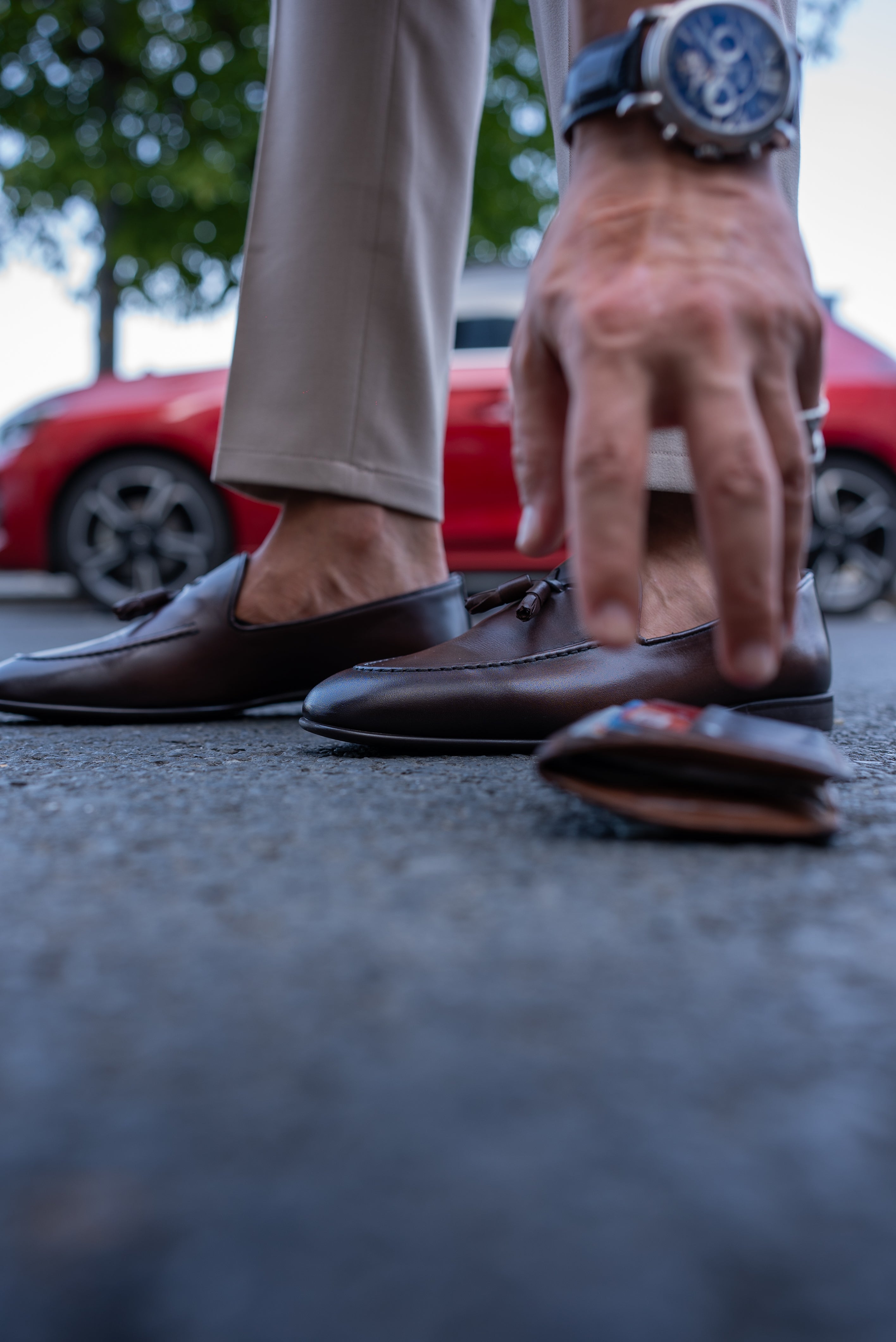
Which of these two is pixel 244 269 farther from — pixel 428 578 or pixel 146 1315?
pixel 146 1315

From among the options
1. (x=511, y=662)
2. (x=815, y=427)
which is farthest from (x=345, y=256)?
(x=815, y=427)

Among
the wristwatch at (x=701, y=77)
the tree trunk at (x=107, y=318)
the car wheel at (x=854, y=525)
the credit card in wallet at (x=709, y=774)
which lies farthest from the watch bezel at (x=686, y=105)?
the tree trunk at (x=107, y=318)

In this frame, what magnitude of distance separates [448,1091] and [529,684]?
0.83 meters

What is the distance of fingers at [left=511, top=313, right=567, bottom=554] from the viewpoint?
32.5 inches

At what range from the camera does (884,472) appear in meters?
5.61

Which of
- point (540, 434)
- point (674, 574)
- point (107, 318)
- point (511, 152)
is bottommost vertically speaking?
point (674, 574)

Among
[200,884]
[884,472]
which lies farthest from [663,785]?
[884,472]

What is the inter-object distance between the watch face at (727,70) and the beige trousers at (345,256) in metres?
0.86

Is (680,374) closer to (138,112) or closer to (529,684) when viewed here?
(529,684)

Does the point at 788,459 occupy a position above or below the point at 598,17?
below

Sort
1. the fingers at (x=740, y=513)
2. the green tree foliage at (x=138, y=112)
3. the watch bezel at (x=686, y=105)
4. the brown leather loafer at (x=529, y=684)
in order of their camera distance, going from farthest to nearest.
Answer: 1. the green tree foliage at (x=138, y=112)
2. the brown leather loafer at (x=529, y=684)
3. the watch bezel at (x=686, y=105)
4. the fingers at (x=740, y=513)

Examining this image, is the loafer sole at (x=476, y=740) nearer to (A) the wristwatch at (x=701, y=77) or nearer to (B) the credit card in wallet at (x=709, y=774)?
(B) the credit card in wallet at (x=709, y=774)

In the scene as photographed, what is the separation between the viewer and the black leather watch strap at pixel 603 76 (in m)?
0.82

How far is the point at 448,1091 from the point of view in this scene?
0.46 meters
